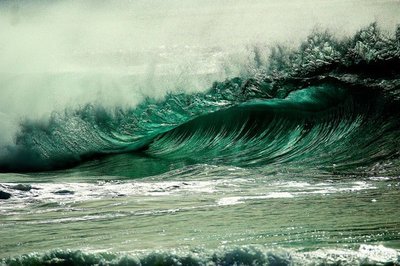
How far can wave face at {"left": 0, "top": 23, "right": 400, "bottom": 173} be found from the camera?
61.8ft

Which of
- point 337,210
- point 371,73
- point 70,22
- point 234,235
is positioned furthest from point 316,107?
point 70,22

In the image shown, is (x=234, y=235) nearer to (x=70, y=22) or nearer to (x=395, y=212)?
(x=395, y=212)

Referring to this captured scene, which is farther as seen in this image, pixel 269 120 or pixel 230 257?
pixel 269 120

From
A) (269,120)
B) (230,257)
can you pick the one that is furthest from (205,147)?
(230,257)

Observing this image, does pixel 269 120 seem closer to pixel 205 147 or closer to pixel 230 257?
pixel 205 147

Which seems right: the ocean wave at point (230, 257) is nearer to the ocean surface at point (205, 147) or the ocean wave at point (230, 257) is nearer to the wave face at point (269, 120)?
the ocean surface at point (205, 147)

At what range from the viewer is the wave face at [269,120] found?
18844 millimetres

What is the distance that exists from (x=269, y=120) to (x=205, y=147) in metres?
1.94

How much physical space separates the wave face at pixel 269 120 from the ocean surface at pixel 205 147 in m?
0.06

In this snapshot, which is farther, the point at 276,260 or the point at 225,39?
the point at 225,39

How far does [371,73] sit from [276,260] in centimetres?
1454

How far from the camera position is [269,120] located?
2156 centimetres

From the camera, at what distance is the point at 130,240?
32.0ft

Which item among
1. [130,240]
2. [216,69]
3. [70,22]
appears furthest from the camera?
[70,22]
